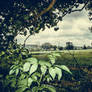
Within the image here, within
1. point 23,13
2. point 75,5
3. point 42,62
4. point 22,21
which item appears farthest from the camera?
point 75,5

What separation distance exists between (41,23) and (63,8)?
1.55 meters

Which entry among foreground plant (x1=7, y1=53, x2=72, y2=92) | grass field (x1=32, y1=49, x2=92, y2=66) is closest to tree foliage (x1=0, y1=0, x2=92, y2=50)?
grass field (x1=32, y1=49, x2=92, y2=66)

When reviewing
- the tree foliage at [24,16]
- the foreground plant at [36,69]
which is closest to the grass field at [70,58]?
the foreground plant at [36,69]

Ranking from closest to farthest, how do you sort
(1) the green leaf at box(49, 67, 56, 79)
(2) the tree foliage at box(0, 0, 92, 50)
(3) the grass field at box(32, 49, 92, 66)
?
(1) the green leaf at box(49, 67, 56, 79)
(3) the grass field at box(32, 49, 92, 66)
(2) the tree foliage at box(0, 0, 92, 50)

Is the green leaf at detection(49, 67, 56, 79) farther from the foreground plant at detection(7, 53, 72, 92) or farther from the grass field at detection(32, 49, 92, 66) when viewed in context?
the grass field at detection(32, 49, 92, 66)

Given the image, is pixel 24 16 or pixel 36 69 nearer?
pixel 36 69

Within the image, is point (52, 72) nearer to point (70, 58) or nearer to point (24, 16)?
point (24, 16)

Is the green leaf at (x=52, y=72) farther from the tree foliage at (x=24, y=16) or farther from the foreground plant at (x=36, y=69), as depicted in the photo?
the tree foliage at (x=24, y=16)

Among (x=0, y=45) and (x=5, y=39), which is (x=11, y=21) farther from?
(x=0, y=45)

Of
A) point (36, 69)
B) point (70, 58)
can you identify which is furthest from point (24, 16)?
Result: point (70, 58)

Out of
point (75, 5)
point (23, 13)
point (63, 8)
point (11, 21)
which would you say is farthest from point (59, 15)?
point (11, 21)

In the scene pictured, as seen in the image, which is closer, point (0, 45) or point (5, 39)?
point (0, 45)

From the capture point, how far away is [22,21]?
20.5 ft

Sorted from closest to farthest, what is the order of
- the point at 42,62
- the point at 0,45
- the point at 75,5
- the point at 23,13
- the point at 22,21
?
the point at 42,62, the point at 0,45, the point at 22,21, the point at 23,13, the point at 75,5
